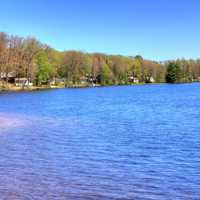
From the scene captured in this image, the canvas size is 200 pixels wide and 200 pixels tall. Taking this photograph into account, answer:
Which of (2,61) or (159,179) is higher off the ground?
(2,61)

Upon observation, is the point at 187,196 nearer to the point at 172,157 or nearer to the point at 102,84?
the point at 172,157

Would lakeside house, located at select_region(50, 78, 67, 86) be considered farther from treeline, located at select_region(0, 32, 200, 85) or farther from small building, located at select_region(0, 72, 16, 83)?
small building, located at select_region(0, 72, 16, 83)

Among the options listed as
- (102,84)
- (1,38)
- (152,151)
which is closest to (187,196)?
(152,151)

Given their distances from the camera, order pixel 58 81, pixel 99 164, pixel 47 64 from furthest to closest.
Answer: pixel 58 81
pixel 47 64
pixel 99 164

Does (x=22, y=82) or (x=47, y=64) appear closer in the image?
(x=22, y=82)

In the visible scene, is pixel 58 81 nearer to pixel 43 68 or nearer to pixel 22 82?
pixel 43 68

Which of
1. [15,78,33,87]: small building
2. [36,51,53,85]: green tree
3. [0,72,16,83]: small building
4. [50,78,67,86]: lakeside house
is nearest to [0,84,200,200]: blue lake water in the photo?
[0,72,16,83]: small building

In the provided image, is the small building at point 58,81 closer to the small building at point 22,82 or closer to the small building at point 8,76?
the small building at point 22,82

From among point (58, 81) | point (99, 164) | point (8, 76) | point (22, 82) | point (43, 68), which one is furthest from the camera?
point (58, 81)

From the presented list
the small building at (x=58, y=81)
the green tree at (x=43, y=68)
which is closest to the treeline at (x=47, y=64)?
the green tree at (x=43, y=68)

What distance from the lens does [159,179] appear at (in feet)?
57.7

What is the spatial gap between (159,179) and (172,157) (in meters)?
4.97

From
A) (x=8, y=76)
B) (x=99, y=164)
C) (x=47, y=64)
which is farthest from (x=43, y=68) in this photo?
(x=99, y=164)

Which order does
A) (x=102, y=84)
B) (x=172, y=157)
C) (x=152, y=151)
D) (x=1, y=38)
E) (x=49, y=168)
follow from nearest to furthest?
1. (x=49, y=168)
2. (x=172, y=157)
3. (x=152, y=151)
4. (x=1, y=38)
5. (x=102, y=84)
